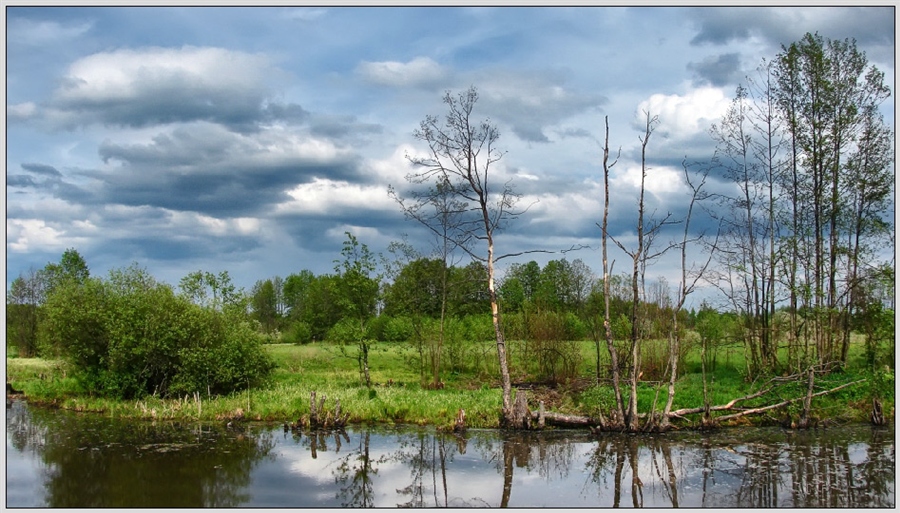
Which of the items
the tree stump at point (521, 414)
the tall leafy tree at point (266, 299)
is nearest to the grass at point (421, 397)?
the tree stump at point (521, 414)

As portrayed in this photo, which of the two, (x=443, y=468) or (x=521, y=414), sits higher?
(x=521, y=414)

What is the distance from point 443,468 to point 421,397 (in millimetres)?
10148

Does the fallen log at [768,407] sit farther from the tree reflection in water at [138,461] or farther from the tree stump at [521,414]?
the tree reflection in water at [138,461]

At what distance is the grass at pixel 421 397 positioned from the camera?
25734 millimetres

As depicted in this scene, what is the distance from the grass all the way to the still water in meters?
1.62

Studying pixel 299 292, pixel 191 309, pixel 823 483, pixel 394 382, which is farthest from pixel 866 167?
pixel 299 292

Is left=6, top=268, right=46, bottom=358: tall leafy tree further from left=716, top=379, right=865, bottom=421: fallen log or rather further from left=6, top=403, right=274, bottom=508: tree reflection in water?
left=716, top=379, right=865, bottom=421: fallen log

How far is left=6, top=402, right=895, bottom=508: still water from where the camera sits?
15953 millimetres

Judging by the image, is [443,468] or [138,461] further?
[138,461]

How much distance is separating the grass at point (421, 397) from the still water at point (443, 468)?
1.62 meters

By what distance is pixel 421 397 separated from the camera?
2916cm

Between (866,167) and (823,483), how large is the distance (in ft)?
69.3

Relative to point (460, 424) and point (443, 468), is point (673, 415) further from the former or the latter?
point (443, 468)

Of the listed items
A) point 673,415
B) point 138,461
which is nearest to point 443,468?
point 138,461
